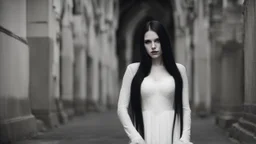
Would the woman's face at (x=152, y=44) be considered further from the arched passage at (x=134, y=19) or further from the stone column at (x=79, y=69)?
the arched passage at (x=134, y=19)

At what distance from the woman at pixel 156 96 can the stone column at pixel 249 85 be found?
4706 millimetres

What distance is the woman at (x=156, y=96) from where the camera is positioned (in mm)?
2898

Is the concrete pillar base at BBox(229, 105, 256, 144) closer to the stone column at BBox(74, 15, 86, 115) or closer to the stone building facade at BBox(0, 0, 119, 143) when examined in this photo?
the stone building facade at BBox(0, 0, 119, 143)

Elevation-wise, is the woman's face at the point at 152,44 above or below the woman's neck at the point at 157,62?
above

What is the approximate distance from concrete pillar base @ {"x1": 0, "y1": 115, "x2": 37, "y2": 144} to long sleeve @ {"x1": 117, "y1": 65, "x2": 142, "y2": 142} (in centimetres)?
473

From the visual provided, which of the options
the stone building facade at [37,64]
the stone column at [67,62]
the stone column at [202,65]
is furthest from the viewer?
the stone column at [202,65]

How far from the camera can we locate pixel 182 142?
286 centimetres

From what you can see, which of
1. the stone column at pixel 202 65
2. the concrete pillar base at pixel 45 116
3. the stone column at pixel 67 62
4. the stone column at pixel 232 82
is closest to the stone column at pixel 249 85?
the stone column at pixel 232 82

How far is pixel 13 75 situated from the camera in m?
8.74

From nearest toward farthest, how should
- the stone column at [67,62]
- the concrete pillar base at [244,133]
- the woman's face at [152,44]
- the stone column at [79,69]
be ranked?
1. the woman's face at [152,44]
2. the concrete pillar base at [244,133]
3. the stone column at [67,62]
4. the stone column at [79,69]

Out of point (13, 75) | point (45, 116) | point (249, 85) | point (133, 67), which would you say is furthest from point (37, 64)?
point (133, 67)

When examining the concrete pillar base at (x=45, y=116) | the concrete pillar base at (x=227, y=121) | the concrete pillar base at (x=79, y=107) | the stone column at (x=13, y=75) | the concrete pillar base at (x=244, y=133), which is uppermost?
the stone column at (x=13, y=75)

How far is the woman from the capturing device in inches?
114

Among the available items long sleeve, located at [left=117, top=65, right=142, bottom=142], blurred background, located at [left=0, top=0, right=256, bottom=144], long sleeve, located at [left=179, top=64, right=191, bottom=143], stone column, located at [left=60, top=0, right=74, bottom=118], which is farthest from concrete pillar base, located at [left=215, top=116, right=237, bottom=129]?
long sleeve, located at [left=117, top=65, right=142, bottom=142]
